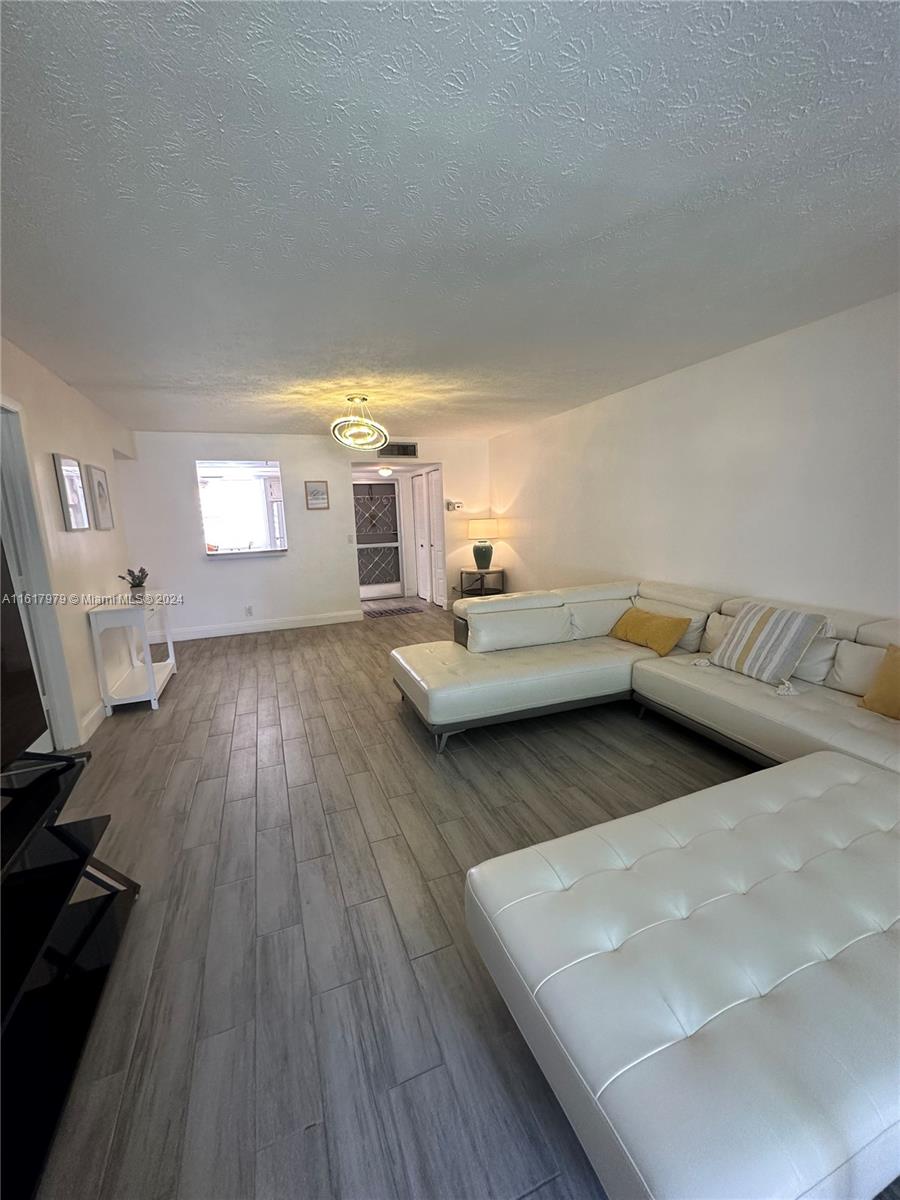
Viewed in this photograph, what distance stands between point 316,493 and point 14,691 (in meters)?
4.58

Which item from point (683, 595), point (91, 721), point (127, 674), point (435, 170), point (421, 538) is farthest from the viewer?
point (421, 538)

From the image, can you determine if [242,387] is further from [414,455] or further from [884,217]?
[884,217]

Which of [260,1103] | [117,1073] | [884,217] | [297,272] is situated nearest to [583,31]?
[297,272]

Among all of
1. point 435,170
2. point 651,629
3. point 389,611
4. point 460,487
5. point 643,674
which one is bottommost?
point 389,611

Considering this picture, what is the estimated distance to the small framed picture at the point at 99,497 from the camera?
3500mm

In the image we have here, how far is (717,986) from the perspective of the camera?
3.06 feet

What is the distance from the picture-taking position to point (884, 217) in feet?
5.49

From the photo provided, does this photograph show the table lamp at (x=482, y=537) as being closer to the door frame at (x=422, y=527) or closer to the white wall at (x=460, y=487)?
the white wall at (x=460, y=487)

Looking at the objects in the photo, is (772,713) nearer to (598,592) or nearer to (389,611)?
(598,592)

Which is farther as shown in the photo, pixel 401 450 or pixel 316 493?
pixel 401 450

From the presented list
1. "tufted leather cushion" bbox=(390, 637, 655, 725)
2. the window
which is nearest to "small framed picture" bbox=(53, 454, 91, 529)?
the window

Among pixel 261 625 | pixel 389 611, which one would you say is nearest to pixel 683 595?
pixel 389 611

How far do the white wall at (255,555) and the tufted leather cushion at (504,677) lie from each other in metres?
3.03

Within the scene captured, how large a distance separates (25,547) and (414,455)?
14.2 ft
